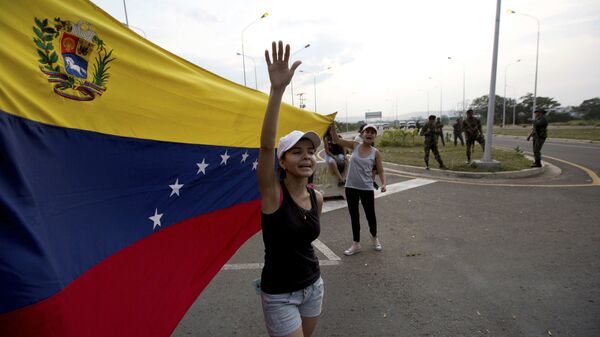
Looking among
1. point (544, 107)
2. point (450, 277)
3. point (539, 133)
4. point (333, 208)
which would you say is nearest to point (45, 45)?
point (450, 277)

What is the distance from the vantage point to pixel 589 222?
18.6 feet

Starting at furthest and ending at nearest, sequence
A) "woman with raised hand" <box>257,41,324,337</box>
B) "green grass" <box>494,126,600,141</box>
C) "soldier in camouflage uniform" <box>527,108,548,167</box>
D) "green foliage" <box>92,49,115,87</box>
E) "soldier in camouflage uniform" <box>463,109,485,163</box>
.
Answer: "green grass" <box>494,126,600,141</box>, "soldier in camouflage uniform" <box>463,109,485,163</box>, "soldier in camouflage uniform" <box>527,108,548,167</box>, "woman with raised hand" <box>257,41,324,337</box>, "green foliage" <box>92,49,115,87</box>

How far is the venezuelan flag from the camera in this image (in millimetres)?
1345

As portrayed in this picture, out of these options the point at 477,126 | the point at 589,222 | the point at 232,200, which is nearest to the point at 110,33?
the point at 232,200

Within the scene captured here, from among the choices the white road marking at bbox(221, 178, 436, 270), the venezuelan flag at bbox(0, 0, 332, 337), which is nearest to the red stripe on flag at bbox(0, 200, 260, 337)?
the venezuelan flag at bbox(0, 0, 332, 337)

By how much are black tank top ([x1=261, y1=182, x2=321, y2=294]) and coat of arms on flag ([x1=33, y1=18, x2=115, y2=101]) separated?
1.15 meters

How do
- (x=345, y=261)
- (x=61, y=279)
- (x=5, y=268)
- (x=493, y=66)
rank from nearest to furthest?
(x=5, y=268)
(x=61, y=279)
(x=345, y=261)
(x=493, y=66)

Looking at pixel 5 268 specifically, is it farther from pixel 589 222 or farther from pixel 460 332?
pixel 589 222

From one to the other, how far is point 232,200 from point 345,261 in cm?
238

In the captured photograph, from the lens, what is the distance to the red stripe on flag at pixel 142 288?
1.39m

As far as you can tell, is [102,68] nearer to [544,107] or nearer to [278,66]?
[278,66]

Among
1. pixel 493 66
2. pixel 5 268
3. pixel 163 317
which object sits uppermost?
pixel 493 66

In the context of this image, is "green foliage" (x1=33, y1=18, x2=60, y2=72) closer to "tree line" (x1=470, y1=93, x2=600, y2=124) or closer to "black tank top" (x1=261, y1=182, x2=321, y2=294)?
"black tank top" (x1=261, y1=182, x2=321, y2=294)

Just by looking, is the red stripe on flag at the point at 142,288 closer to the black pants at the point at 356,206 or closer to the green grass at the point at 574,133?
the black pants at the point at 356,206
